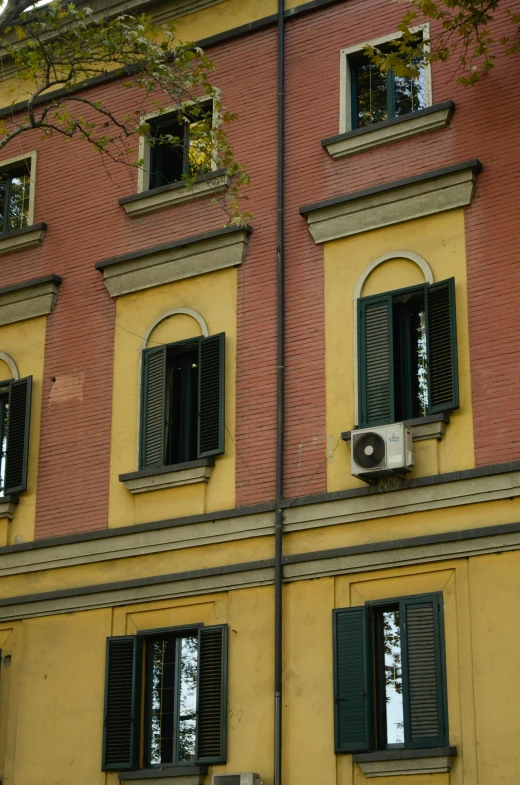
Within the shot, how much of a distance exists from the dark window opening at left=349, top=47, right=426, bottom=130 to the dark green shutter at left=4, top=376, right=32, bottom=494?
5.98m

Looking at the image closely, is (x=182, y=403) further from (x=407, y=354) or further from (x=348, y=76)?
(x=348, y=76)

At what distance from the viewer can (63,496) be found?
19.2m

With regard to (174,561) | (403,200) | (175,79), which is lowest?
(174,561)

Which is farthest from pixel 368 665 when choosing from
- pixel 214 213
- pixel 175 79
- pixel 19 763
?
pixel 175 79

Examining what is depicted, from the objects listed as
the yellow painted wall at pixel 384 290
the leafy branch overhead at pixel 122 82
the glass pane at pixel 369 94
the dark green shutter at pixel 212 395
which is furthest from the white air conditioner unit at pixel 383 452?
the glass pane at pixel 369 94

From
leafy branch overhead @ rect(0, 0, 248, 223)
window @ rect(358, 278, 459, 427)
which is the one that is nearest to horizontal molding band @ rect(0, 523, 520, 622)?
window @ rect(358, 278, 459, 427)

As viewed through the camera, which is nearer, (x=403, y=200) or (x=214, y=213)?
(x=403, y=200)

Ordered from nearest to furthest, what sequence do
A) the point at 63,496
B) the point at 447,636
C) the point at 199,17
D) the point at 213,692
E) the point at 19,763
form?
the point at 447,636
the point at 213,692
the point at 19,763
the point at 63,496
the point at 199,17

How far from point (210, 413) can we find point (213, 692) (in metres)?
3.60

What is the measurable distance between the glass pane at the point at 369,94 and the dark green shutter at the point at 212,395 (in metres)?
3.48

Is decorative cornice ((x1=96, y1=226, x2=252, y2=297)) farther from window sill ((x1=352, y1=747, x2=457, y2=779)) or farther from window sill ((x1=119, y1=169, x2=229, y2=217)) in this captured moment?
window sill ((x1=352, y1=747, x2=457, y2=779))

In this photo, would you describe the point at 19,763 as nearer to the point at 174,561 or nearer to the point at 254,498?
the point at 174,561

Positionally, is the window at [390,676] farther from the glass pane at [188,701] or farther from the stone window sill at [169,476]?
the stone window sill at [169,476]

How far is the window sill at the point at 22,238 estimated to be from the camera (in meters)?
20.9
